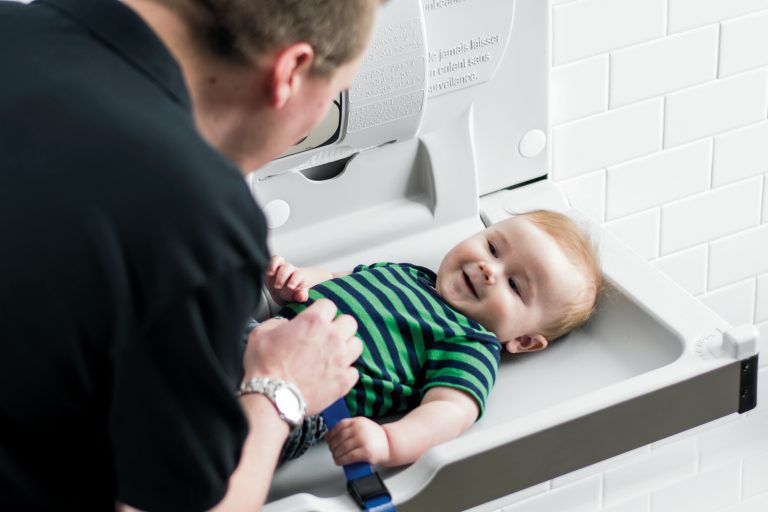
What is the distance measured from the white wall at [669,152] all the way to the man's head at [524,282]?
29cm

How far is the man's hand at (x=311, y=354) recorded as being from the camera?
96 cm

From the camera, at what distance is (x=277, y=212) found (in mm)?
1251

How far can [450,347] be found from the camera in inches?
47.3

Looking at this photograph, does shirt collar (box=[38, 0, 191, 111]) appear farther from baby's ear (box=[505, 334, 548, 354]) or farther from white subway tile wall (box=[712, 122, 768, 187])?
white subway tile wall (box=[712, 122, 768, 187])

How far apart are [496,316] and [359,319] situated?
171 mm

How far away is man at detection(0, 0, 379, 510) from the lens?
626 mm

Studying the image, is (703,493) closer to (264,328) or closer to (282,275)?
(282,275)

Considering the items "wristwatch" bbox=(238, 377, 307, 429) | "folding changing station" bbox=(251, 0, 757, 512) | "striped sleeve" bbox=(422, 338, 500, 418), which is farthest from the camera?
"striped sleeve" bbox=(422, 338, 500, 418)

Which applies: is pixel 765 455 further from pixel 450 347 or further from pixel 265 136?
pixel 265 136

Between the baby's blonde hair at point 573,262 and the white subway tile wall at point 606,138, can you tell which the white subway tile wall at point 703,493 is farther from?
the baby's blonde hair at point 573,262

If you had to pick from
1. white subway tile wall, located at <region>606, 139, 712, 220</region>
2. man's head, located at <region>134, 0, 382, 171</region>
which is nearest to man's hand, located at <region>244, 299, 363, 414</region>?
man's head, located at <region>134, 0, 382, 171</region>

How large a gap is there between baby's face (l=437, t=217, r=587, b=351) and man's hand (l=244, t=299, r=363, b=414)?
0.92ft

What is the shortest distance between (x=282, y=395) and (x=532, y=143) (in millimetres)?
587

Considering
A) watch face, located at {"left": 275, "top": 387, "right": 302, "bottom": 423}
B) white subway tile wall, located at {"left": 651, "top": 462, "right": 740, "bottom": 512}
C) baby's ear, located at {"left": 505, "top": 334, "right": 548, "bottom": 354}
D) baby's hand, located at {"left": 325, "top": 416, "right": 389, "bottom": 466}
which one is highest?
watch face, located at {"left": 275, "top": 387, "right": 302, "bottom": 423}
